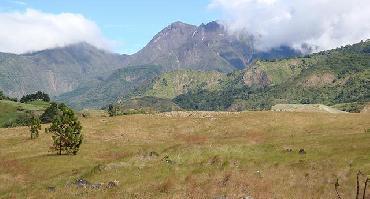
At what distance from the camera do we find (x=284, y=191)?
98.8 feet

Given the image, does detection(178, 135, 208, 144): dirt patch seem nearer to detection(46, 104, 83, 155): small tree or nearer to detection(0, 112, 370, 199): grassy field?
detection(0, 112, 370, 199): grassy field

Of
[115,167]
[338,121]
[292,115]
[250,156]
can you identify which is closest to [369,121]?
[338,121]

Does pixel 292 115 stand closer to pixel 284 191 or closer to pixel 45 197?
pixel 284 191

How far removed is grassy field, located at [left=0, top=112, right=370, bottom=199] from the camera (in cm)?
3145

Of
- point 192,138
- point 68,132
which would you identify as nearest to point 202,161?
point 68,132

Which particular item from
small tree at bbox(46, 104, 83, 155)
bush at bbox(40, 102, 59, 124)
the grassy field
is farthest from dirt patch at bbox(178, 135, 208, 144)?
bush at bbox(40, 102, 59, 124)

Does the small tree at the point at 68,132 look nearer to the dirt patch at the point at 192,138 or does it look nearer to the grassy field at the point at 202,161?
the grassy field at the point at 202,161

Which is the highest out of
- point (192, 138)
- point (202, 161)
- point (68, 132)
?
point (68, 132)

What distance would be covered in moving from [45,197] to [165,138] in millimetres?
60647

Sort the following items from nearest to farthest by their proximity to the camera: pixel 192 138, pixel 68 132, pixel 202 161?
pixel 202 161, pixel 68 132, pixel 192 138

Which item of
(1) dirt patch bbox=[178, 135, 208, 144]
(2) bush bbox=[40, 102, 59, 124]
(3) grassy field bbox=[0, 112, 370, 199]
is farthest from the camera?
(2) bush bbox=[40, 102, 59, 124]

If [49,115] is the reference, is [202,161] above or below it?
below

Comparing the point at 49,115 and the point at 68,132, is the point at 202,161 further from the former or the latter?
the point at 49,115

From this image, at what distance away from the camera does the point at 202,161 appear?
47562 millimetres
